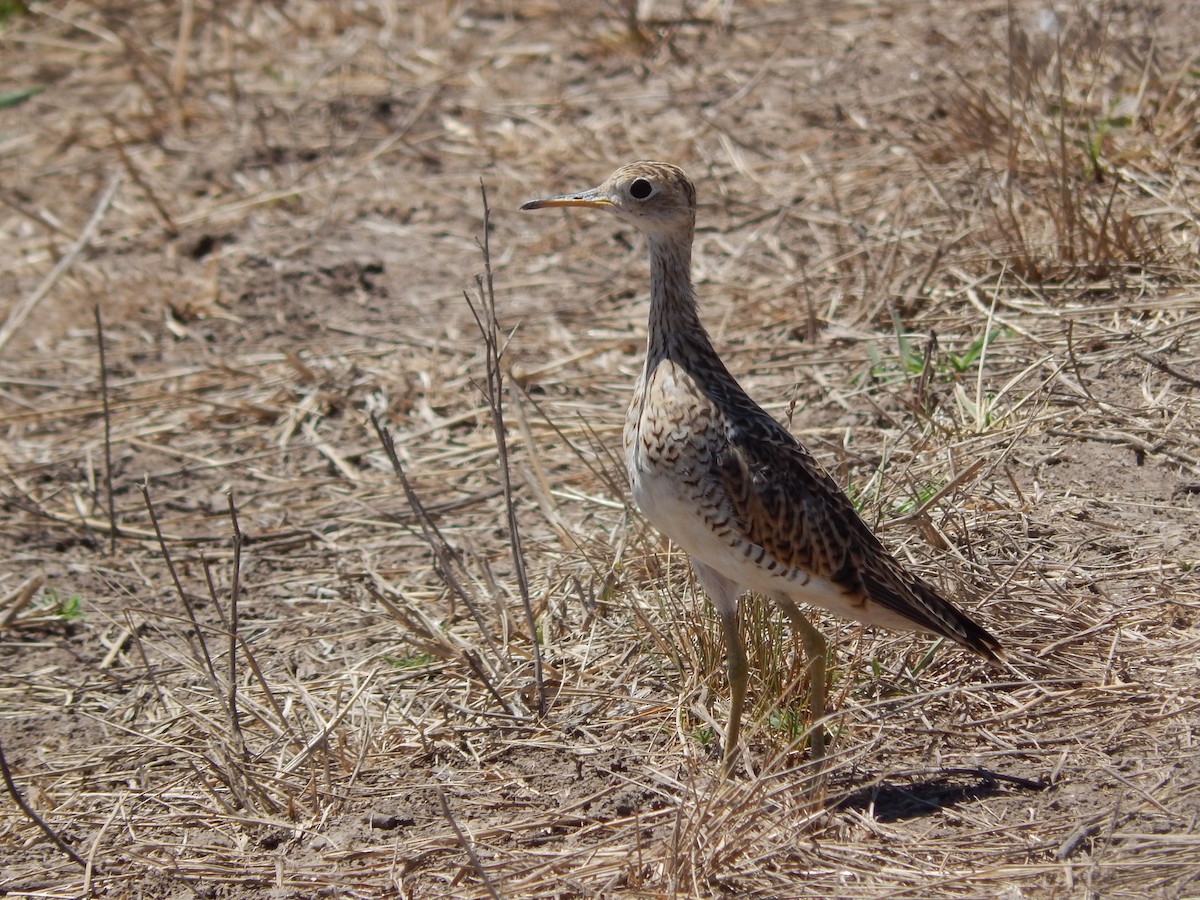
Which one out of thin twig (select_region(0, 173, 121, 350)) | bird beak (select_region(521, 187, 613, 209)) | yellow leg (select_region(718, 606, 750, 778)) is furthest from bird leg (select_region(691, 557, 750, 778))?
thin twig (select_region(0, 173, 121, 350))

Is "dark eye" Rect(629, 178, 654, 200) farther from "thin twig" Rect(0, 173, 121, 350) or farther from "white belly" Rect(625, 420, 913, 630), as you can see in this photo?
"thin twig" Rect(0, 173, 121, 350)

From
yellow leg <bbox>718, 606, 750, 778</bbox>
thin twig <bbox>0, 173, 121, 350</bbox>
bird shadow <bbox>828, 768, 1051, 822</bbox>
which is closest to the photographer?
bird shadow <bbox>828, 768, 1051, 822</bbox>

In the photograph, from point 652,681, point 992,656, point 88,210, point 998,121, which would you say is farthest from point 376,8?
point 992,656

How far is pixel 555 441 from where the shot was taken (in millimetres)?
6066

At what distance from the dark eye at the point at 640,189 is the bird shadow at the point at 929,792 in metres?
1.84

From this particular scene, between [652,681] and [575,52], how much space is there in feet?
18.8

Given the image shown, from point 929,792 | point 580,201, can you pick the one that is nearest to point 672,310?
point 580,201

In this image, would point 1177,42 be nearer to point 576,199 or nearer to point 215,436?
point 576,199

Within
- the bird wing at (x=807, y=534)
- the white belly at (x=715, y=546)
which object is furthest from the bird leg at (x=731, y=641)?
the bird wing at (x=807, y=534)

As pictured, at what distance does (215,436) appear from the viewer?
6465mm

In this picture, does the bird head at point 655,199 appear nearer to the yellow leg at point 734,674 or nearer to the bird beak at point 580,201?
the bird beak at point 580,201

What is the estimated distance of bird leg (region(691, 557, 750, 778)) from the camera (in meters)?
4.03

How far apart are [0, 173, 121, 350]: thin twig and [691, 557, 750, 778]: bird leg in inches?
183

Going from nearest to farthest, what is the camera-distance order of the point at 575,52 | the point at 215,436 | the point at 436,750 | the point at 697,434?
the point at 697,434 → the point at 436,750 → the point at 215,436 → the point at 575,52
